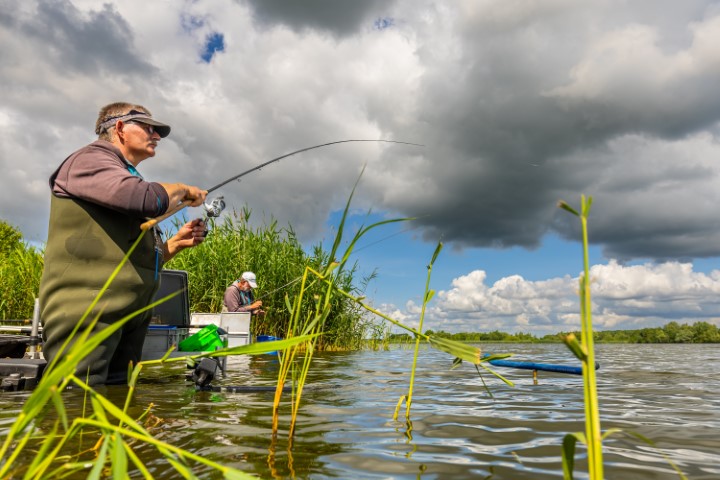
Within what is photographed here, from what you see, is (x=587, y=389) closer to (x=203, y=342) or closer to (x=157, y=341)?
(x=203, y=342)

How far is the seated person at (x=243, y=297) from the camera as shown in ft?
36.6

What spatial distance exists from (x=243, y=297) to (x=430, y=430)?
9144 mm

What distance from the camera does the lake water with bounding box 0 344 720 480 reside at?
2170 millimetres

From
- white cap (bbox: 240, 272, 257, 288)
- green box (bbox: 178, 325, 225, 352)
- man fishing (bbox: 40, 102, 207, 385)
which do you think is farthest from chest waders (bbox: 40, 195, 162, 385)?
white cap (bbox: 240, 272, 257, 288)

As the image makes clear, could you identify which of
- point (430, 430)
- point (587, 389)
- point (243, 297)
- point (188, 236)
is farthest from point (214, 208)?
point (243, 297)

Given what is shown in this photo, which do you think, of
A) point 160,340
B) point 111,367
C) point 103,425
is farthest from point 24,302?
point 103,425

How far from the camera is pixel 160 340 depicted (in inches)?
227

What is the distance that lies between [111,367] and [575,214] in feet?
12.7

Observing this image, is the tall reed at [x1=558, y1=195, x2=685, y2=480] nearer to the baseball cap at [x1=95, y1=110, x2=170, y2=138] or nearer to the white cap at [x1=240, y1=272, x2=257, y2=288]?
the baseball cap at [x1=95, y1=110, x2=170, y2=138]

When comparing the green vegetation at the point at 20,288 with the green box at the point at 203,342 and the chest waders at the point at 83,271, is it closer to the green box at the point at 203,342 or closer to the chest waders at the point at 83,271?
the green box at the point at 203,342

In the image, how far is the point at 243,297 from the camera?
11594 millimetres

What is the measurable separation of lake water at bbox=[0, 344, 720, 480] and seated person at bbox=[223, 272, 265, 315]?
19.3 ft

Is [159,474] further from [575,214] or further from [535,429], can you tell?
[535,429]

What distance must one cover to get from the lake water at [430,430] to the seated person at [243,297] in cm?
588
